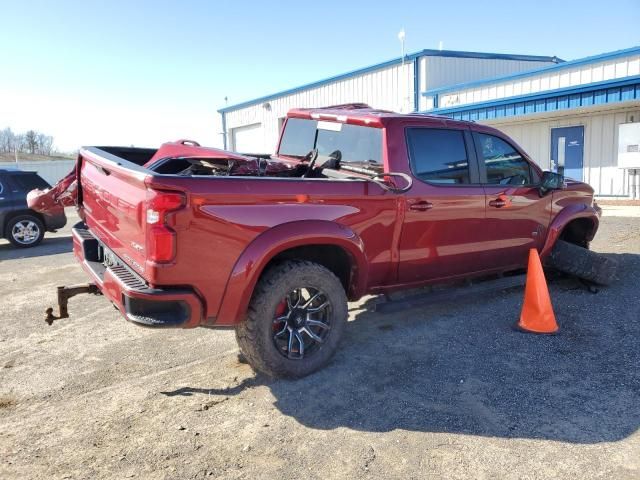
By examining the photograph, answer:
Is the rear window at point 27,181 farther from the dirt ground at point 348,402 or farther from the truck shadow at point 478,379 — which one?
the truck shadow at point 478,379

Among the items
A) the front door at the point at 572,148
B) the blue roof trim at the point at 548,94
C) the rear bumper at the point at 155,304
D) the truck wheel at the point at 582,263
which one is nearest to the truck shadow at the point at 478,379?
the truck wheel at the point at 582,263

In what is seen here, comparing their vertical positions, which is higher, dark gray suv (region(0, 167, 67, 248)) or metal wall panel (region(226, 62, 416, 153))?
metal wall panel (region(226, 62, 416, 153))

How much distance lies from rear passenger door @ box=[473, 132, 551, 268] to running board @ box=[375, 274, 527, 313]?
7.4 inches

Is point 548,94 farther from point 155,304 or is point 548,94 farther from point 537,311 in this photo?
point 155,304

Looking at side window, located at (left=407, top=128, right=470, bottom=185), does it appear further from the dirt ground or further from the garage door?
the garage door

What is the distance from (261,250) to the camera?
3.47m

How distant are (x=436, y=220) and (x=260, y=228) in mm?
1768

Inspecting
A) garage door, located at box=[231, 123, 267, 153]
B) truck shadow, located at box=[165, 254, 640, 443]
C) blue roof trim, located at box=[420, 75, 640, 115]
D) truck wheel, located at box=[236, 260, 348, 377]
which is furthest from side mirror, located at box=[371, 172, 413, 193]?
garage door, located at box=[231, 123, 267, 153]

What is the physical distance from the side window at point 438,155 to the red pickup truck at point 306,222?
0.05 ft

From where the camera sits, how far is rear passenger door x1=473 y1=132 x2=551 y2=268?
16.7ft

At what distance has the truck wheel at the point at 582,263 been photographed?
5781mm

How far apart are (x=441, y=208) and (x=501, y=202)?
35.4 inches

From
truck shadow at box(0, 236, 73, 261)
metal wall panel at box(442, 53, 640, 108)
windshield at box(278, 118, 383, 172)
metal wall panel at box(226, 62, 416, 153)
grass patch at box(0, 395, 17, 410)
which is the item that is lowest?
grass patch at box(0, 395, 17, 410)

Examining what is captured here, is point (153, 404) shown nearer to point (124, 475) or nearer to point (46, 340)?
point (124, 475)
